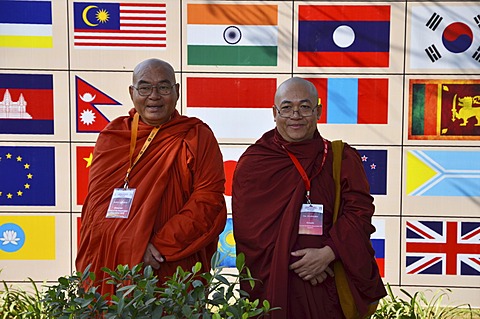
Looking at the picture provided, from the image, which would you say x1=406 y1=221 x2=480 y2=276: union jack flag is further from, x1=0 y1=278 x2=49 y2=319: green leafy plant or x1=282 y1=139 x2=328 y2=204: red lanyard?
x1=0 y1=278 x2=49 y2=319: green leafy plant

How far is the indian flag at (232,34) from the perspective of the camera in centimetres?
411

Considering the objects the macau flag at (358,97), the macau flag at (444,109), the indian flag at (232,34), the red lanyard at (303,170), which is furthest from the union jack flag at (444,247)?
the red lanyard at (303,170)

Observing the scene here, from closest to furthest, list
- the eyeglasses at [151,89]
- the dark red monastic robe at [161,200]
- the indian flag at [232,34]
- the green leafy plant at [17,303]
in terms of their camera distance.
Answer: the dark red monastic robe at [161,200]
the eyeglasses at [151,89]
the green leafy plant at [17,303]
the indian flag at [232,34]

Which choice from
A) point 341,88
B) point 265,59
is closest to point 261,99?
point 265,59

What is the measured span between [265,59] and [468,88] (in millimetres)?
1446

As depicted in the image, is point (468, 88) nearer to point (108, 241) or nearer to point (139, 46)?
point (139, 46)

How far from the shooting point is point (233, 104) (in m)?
4.17

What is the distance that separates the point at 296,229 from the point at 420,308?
5.62 feet

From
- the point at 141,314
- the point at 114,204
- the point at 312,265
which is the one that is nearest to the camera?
the point at 141,314

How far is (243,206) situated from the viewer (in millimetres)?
2701

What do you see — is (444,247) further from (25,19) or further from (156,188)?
(25,19)

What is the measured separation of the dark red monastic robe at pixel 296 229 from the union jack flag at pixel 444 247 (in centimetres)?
165

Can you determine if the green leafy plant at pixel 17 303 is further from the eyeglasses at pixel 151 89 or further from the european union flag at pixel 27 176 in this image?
the eyeglasses at pixel 151 89

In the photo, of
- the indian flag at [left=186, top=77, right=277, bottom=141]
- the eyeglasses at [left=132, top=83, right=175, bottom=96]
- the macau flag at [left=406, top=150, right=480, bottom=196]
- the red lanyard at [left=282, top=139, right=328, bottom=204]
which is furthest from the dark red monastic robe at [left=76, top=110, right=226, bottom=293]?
the macau flag at [left=406, top=150, right=480, bottom=196]
